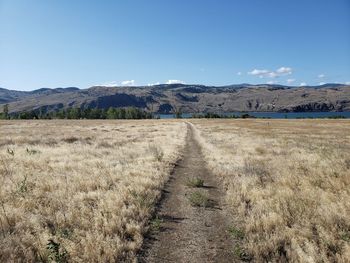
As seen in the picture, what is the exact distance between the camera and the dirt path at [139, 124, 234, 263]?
7988 millimetres

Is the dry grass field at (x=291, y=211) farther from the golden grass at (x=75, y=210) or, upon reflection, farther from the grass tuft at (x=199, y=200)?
the golden grass at (x=75, y=210)

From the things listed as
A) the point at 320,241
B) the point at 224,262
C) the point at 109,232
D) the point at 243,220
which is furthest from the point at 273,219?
the point at 109,232

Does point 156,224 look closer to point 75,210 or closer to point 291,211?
point 75,210

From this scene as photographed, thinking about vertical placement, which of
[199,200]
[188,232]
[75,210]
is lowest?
[188,232]

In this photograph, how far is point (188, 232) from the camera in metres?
9.40

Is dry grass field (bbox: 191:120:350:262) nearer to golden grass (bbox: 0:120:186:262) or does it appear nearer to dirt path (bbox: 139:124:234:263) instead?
dirt path (bbox: 139:124:234:263)

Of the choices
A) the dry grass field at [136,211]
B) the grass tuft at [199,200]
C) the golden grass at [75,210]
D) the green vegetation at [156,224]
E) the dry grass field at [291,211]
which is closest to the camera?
the golden grass at [75,210]

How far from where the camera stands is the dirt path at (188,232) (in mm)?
7988

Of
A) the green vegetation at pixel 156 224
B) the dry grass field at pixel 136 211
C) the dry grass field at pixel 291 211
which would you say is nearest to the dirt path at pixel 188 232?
the green vegetation at pixel 156 224

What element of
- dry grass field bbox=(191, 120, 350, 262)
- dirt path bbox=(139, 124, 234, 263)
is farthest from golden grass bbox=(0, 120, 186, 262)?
Result: dry grass field bbox=(191, 120, 350, 262)

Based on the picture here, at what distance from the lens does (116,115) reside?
200 meters

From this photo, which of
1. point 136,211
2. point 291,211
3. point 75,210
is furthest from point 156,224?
point 291,211

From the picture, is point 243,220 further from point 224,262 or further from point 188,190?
point 188,190

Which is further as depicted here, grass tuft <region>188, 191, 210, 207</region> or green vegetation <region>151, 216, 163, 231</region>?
grass tuft <region>188, 191, 210, 207</region>
